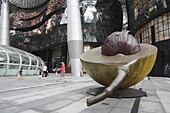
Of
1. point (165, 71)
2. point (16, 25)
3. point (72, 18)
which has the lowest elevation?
point (165, 71)

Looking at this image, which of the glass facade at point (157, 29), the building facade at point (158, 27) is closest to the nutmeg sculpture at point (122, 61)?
the building facade at point (158, 27)

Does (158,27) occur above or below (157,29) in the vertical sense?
above

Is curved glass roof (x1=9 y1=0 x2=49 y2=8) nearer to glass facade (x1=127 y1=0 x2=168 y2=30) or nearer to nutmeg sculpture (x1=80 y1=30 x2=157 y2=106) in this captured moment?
glass facade (x1=127 y1=0 x2=168 y2=30)

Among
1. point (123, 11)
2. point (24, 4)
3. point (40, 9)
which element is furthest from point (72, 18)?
point (24, 4)

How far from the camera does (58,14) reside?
155 ft

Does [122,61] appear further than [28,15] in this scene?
No

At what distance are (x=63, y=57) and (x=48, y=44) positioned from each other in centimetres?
626

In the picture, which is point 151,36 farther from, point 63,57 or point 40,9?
point 40,9

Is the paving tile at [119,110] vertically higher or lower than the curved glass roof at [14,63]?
lower

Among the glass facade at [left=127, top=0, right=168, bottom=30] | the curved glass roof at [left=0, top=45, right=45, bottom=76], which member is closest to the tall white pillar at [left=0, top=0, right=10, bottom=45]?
the curved glass roof at [left=0, top=45, right=45, bottom=76]

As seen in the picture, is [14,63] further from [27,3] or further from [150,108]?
[27,3]

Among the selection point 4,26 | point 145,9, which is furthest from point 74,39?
point 4,26

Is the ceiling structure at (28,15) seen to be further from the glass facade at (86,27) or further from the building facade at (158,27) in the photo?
the building facade at (158,27)

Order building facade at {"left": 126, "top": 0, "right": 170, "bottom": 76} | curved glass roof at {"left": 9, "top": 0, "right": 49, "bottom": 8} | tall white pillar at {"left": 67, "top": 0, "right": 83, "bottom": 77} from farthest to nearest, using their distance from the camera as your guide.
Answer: curved glass roof at {"left": 9, "top": 0, "right": 49, "bottom": 8}, tall white pillar at {"left": 67, "top": 0, "right": 83, "bottom": 77}, building facade at {"left": 126, "top": 0, "right": 170, "bottom": 76}
